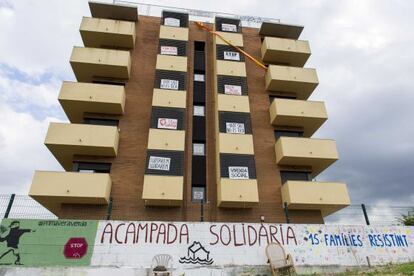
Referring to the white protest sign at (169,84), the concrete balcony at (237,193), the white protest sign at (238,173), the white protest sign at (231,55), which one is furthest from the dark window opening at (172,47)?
the concrete balcony at (237,193)

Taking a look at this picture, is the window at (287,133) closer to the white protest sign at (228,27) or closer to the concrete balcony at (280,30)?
the concrete balcony at (280,30)

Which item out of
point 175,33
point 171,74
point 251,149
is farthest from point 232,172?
point 175,33

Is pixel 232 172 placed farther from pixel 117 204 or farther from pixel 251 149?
pixel 117 204

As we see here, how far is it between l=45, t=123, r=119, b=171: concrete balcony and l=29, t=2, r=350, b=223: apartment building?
0.18ft

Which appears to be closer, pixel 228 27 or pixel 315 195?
pixel 315 195

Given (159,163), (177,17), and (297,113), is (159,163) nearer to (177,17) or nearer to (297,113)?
(297,113)

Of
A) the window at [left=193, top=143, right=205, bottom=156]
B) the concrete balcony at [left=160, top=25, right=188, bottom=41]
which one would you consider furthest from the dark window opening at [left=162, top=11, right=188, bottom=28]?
the window at [left=193, top=143, right=205, bottom=156]

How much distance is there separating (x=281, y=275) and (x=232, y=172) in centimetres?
704

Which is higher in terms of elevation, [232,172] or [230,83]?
[230,83]

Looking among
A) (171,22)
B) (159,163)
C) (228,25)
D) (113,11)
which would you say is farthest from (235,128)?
(113,11)

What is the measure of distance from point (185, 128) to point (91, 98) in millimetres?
5963

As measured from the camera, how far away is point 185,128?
18.9 m

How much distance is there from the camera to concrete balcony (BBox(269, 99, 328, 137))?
63.1ft

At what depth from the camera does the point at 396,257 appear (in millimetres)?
12258
